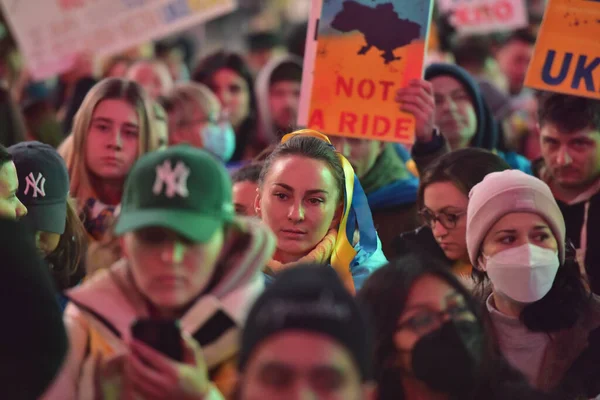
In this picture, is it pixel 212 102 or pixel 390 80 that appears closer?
pixel 390 80

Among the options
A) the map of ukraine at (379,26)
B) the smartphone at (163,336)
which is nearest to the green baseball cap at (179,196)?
the smartphone at (163,336)

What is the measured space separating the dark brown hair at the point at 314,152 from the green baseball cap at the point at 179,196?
164cm

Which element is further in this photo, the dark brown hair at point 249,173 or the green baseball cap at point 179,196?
the dark brown hair at point 249,173

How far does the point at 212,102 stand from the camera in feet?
27.2

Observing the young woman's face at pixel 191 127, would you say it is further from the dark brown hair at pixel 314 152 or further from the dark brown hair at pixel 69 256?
the dark brown hair at pixel 314 152

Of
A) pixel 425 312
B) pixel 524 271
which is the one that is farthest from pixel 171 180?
pixel 524 271

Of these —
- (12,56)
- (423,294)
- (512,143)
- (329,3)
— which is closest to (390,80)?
(329,3)

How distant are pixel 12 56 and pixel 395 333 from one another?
8661 mm

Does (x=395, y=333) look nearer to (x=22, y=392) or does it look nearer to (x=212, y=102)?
(x=22, y=392)

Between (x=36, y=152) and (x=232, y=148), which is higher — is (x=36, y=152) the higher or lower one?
the higher one

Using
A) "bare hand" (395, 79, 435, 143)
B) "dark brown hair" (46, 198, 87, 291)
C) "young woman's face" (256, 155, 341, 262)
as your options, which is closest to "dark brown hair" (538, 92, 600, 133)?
"bare hand" (395, 79, 435, 143)

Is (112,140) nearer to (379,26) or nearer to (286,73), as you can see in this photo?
(379,26)

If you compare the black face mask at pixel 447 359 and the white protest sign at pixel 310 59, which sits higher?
the white protest sign at pixel 310 59

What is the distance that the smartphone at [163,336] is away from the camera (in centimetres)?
327
